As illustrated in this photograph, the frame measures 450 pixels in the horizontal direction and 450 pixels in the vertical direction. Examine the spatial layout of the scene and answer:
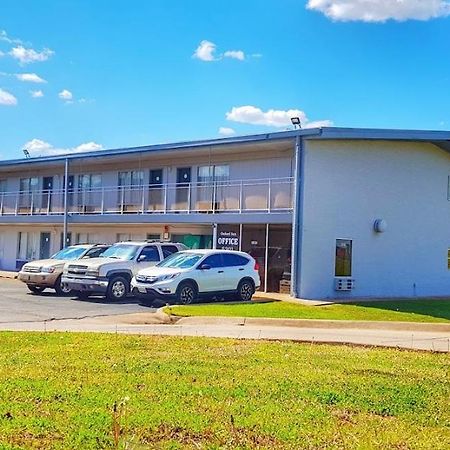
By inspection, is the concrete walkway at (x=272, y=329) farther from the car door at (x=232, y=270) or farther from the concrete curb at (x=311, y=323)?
the car door at (x=232, y=270)

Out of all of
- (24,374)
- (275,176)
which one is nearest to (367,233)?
(275,176)

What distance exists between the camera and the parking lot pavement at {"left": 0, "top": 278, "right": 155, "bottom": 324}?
15328 millimetres

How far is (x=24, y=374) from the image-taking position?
743 centimetres

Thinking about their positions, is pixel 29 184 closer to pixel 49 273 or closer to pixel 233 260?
pixel 49 273

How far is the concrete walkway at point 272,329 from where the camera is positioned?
39.9 ft

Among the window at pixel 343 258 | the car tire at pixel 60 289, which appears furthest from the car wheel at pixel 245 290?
the car tire at pixel 60 289

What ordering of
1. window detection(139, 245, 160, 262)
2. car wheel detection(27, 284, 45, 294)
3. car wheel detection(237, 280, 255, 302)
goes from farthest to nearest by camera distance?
car wheel detection(27, 284, 45, 294) → window detection(139, 245, 160, 262) → car wheel detection(237, 280, 255, 302)

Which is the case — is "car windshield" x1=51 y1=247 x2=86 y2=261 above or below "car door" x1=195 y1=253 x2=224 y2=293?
above

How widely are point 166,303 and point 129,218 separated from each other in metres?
9.25

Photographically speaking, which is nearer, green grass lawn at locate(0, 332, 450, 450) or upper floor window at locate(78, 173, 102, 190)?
green grass lawn at locate(0, 332, 450, 450)

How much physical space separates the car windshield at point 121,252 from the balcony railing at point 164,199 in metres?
4.83

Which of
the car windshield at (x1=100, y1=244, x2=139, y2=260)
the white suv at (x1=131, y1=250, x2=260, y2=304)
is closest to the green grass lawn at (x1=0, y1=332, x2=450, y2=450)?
the white suv at (x1=131, y1=250, x2=260, y2=304)

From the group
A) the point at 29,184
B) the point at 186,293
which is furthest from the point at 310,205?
the point at 29,184

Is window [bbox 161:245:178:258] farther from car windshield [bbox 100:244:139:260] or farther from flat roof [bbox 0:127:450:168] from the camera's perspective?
flat roof [bbox 0:127:450:168]
